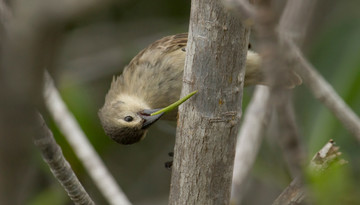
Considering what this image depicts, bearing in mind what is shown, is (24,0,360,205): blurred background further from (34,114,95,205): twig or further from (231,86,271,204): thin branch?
→ (34,114,95,205): twig

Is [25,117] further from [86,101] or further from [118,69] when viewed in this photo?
[118,69]

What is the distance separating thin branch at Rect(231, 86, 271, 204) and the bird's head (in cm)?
54

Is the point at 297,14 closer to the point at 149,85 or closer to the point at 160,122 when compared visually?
the point at 149,85

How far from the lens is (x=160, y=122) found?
4918mm

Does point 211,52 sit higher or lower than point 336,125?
lower

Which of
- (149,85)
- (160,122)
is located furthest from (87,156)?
(160,122)

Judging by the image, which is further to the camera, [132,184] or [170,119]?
[132,184]

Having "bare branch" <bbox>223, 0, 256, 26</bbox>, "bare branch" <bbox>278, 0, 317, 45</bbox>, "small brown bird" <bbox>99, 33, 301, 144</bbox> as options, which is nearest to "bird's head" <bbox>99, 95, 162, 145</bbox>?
"small brown bird" <bbox>99, 33, 301, 144</bbox>

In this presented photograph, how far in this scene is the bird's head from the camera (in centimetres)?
366

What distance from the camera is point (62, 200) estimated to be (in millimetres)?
4176

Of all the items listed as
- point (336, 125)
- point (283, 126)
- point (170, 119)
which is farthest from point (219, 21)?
point (336, 125)

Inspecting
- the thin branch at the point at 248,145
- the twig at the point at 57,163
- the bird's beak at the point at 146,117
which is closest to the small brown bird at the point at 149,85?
the bird's beak at the point at 146,117

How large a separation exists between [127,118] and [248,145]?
83 centimetres

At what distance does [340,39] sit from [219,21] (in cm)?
275
